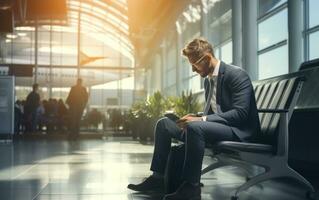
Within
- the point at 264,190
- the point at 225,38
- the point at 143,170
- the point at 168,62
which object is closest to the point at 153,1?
the point at 225,38

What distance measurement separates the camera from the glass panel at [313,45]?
7895mm

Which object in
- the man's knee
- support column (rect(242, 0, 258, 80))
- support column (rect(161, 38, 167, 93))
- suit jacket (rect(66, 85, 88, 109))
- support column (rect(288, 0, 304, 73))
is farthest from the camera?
support column (rect(161, 38, 167, 93))

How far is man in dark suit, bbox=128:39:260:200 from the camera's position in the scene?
11.6 feet

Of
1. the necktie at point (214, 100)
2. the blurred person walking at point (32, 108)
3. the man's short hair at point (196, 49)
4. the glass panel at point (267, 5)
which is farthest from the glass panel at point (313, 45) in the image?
the blurred person walking at point (32, 108)

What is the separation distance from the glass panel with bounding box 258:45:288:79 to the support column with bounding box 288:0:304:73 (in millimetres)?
938

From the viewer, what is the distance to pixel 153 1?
820 inches

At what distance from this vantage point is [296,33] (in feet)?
27.0

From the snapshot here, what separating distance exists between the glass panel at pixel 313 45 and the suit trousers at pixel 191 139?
15.0 feet

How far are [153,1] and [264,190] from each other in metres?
17.3

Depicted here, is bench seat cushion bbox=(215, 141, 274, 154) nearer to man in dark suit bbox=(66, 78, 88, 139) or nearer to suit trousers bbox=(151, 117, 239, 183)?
suit trousers bbox=(151, 117, 239, 183)

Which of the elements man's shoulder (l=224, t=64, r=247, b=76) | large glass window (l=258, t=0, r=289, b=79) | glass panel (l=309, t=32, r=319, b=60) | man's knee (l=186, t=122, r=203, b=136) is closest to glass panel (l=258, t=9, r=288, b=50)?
large glass window (l=258, t=0, r=289, b=79)

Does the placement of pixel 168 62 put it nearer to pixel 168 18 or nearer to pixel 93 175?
pixel 168 18

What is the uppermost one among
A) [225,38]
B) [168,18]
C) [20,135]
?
[168,18]

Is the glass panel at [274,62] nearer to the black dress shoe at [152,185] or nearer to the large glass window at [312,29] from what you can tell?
the large glass window at [312,29]
